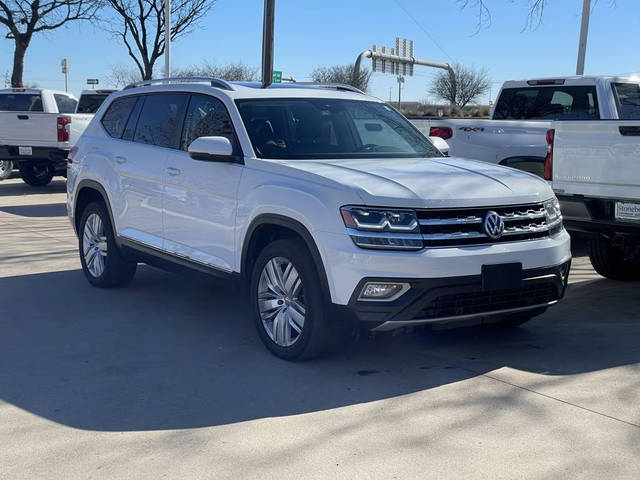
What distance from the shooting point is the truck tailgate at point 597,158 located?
6156 mm

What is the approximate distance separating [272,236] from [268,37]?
434 inches

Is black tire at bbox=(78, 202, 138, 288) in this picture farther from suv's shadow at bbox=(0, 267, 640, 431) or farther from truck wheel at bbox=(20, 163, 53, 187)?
truck wheel at bbox=(20, 163, 53, 187)

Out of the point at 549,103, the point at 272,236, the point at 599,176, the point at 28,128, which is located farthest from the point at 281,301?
the point at 28,128

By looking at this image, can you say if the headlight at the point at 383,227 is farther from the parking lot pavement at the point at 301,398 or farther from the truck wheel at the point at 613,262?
the truck wheel at the point at 613,262

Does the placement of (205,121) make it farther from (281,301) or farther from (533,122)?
(533,122)

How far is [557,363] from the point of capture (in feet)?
17.3

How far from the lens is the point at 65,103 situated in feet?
59.5

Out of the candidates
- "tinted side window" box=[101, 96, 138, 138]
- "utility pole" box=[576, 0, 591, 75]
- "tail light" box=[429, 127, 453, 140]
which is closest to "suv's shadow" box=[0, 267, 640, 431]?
"tinted side window" box=[101, 96, 138, 138]

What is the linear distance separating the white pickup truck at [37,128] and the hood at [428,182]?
449 inches

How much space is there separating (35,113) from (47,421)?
1295cm

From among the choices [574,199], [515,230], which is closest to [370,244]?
[515,230]

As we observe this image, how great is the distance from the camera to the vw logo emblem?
16.1 feet

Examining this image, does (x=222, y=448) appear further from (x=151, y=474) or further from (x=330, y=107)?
(x=330, y=107)

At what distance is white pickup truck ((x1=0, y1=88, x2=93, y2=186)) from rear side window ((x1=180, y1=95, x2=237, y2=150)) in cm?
1009
